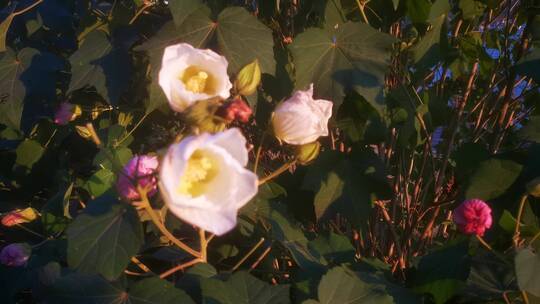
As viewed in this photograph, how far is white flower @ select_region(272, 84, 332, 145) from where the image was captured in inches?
32.1

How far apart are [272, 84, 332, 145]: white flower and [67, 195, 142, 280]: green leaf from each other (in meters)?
0.27

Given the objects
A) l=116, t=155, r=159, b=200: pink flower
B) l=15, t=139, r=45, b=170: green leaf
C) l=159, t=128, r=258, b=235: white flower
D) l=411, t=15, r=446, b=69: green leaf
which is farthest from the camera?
l=15, t=139, r=45, b=170: green leaf

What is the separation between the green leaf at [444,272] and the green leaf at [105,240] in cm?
66

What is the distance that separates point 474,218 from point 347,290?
28 centimetres

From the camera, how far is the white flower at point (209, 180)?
24.7 inches

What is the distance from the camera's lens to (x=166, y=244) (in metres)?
1.16

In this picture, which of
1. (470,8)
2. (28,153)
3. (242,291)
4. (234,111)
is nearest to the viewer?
(234,111)

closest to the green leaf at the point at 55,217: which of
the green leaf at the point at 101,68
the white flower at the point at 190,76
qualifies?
the green leaf at the point at 101,68

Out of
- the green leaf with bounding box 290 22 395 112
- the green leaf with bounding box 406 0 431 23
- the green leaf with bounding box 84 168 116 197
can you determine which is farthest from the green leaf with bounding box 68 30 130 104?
the green leaf with bounding box 406 0 431 23

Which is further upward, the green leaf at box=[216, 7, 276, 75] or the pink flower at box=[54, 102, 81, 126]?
the green leaf at box=[216, 7, 276, 75]

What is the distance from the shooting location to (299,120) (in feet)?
2.68

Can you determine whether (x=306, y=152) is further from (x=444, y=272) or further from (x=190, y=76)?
(x=444, y=272)

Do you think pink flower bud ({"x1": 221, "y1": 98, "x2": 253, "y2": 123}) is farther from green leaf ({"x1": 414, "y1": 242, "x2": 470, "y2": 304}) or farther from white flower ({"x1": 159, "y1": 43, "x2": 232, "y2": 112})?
green leaf ({"x1": 414, "y1": 242, "x2": 470, "y2": 304})

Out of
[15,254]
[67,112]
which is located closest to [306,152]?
[15,254]
